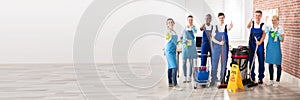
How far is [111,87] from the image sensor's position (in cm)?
623

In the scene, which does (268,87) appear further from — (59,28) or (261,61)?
(59,28)

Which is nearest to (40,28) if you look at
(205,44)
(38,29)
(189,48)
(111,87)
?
(38,29)

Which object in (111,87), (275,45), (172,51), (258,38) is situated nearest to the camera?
(275,45)

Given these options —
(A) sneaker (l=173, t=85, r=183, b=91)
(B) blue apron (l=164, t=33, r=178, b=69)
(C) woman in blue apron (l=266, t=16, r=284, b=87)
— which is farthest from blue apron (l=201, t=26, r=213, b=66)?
(C) woman in blue apron (l=266, t=16, r=284, b=87)

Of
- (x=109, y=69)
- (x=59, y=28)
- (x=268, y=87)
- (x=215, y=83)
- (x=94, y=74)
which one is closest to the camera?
(x=268, y=87)

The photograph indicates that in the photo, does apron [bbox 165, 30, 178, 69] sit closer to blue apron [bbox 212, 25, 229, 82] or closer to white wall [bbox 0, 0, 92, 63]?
blue apron [bbox 212, 25, 229, 82]

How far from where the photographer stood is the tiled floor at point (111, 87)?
5.36 m

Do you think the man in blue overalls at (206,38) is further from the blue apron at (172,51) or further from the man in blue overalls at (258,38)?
the man in blue overalls at (258,38)

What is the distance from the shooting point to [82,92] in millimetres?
5789

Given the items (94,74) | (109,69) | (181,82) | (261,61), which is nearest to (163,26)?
(109,69)

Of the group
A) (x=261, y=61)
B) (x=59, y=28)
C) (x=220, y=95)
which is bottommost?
(x=220, y=95)

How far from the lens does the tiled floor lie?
5.36m

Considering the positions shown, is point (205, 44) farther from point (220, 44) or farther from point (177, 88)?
point (177, 88)

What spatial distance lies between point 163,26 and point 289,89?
457 centimetres
